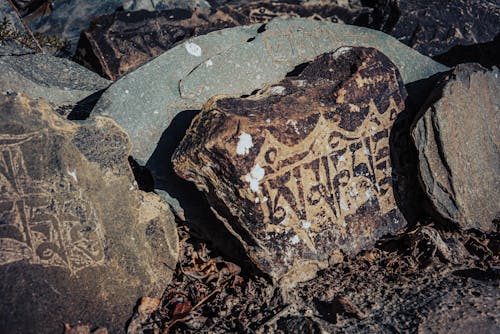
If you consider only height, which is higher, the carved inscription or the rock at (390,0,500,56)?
the rock at (390,0,500,56)

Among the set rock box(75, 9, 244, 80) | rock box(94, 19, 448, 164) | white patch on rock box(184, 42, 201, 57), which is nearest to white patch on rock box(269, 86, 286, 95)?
rock box(94, 19, 448, 164)

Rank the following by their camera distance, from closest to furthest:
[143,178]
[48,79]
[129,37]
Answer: [143,178] → [48,79] → [129,37]

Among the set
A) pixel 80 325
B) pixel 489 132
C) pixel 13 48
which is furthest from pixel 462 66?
pixel 13 48

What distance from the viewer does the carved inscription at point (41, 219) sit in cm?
245

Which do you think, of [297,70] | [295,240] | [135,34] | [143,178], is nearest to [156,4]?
[135,34]

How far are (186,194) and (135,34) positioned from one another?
170 centimetres

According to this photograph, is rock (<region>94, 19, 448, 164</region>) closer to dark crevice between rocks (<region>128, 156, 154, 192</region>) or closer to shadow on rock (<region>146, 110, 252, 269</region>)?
shadow on rock (<region>146, 110, 252, 269</region>)

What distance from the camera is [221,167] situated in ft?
8.56

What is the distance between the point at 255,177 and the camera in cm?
262

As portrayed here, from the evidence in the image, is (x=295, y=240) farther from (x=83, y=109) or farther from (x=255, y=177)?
(x=83, y=109)

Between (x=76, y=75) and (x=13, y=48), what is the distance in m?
0.45

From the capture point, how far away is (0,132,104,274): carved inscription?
245cm

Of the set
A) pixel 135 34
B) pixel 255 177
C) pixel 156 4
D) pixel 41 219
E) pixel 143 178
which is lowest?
pixel 143 178

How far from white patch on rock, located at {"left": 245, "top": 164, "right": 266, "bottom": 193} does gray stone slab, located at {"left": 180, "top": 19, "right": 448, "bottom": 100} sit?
29.1 inches
